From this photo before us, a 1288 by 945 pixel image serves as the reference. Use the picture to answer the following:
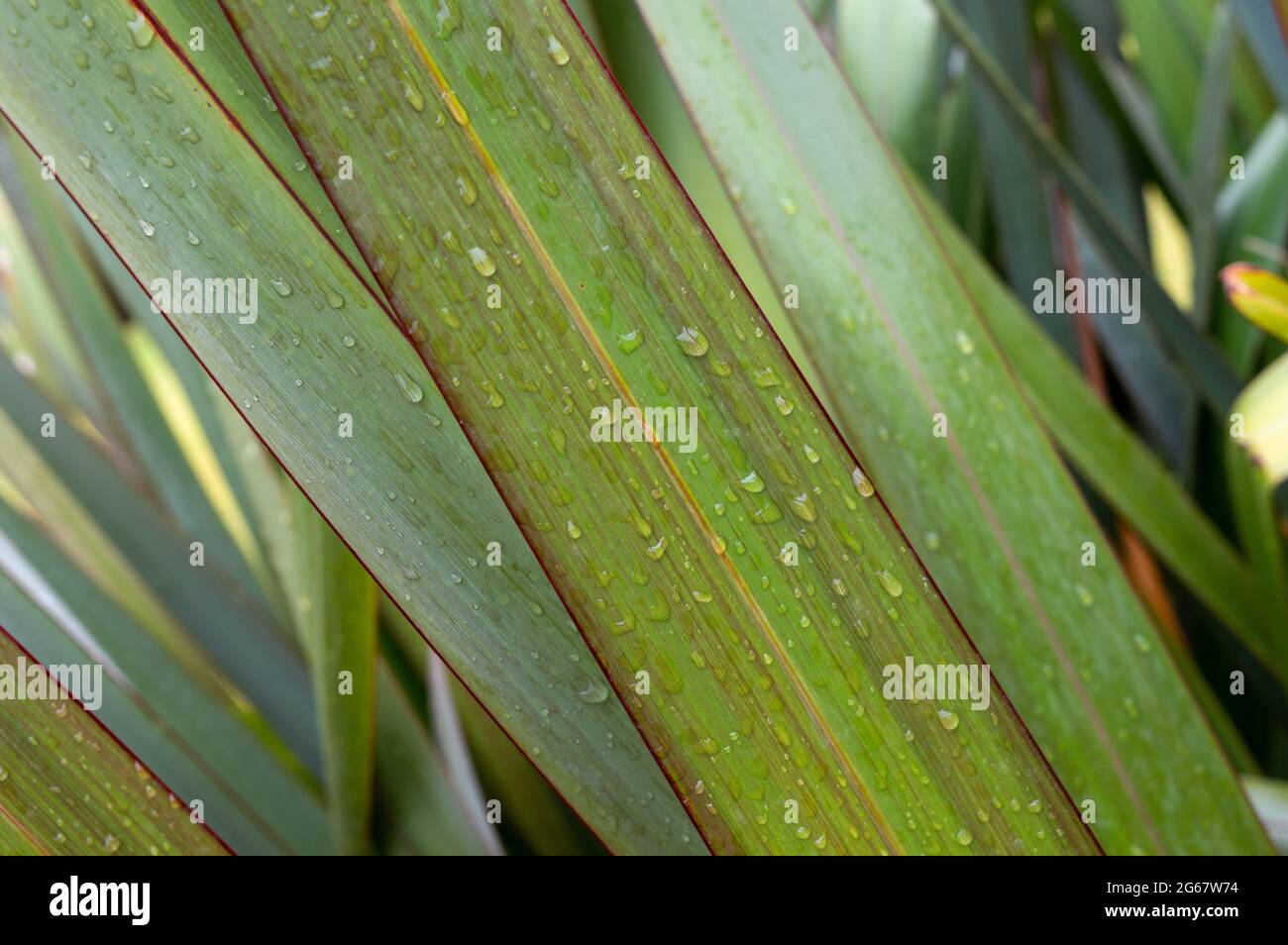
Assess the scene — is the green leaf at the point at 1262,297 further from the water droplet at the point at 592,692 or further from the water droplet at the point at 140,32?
the water droplet at the point at 140,32

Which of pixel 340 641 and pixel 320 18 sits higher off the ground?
pixel 320 18

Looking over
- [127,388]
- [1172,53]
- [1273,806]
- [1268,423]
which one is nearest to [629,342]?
[1268,423]

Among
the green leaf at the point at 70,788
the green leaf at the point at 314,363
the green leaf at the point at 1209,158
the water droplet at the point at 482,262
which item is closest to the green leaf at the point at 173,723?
the green leaf at the point at 70,788

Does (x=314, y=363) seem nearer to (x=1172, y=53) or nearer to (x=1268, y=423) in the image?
(x=1268, y=423)

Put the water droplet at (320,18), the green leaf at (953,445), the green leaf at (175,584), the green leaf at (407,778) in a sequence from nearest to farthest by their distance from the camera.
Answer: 1. the water droplet at (320,18)
2. the green leaf at (953,445)
3. the green leaf at (407,778)
4. the green leaf at (175,584)
